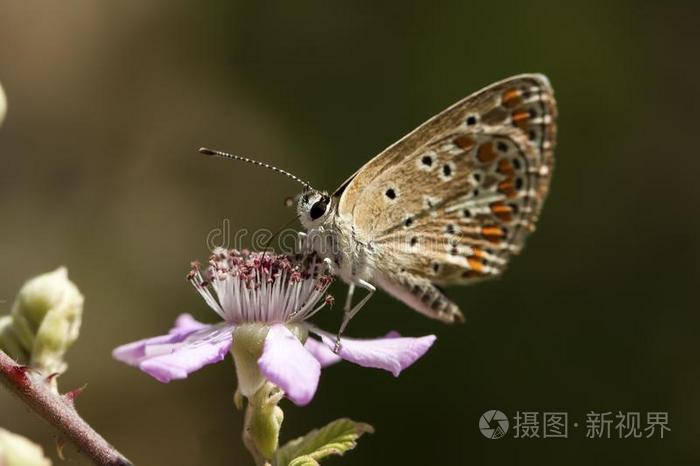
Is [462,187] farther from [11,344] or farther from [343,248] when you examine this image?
[11,344]

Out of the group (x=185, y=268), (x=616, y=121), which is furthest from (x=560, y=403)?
(x=185, y=268)

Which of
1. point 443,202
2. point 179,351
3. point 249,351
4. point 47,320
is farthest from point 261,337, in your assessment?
point 443,202

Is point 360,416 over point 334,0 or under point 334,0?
under

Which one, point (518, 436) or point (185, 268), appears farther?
point (185, 268)

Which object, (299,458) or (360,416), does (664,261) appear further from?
(299,458)

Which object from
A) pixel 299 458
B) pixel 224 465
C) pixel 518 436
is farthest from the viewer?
pixel 224 465

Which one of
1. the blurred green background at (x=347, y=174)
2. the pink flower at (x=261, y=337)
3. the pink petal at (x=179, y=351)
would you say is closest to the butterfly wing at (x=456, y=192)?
the pink flower at (x=261, y=337)
